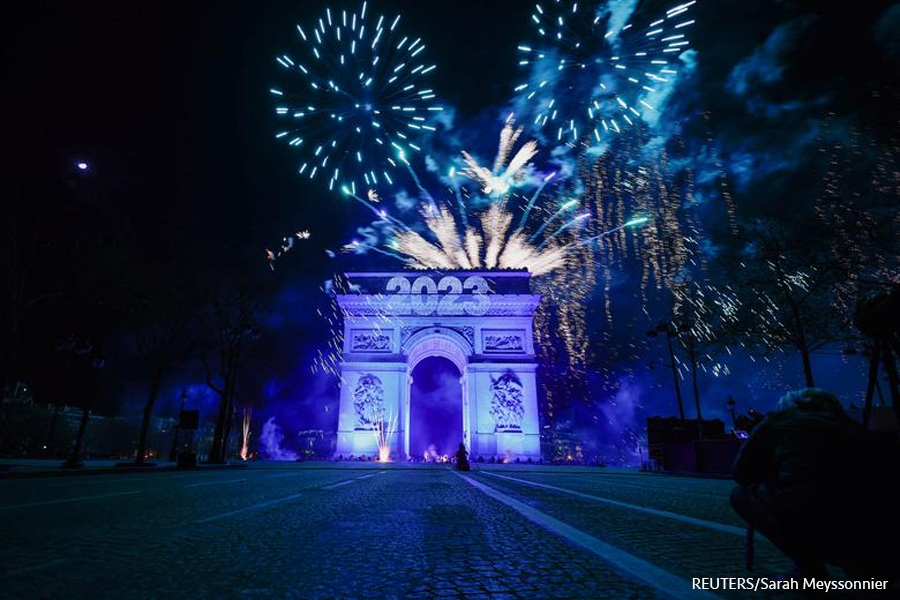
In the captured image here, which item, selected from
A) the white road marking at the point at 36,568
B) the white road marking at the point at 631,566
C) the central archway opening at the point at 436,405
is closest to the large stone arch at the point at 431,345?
the central archway opening at the point at 436,405

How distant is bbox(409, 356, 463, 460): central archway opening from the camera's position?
55875 mm

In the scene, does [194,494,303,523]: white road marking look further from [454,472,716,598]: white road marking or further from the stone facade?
the stone facade

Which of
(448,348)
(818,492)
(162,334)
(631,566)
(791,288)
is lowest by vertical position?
(631,566)

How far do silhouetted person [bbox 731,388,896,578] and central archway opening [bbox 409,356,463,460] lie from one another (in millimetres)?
53330

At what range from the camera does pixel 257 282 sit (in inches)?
1093

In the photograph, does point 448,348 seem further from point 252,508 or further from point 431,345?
point 252,508

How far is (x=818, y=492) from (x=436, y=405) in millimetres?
56566

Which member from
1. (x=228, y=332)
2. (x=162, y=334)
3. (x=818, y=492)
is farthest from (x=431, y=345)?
(x=818, y=492)

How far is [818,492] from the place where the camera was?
7.10 feet

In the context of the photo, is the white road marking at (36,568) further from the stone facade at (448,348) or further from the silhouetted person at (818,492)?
the stone facade at (448,348)

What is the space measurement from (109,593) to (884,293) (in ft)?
15.8

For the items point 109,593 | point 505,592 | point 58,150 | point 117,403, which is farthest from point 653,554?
point 117,403

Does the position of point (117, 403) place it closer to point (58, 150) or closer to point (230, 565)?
point (58, 150)

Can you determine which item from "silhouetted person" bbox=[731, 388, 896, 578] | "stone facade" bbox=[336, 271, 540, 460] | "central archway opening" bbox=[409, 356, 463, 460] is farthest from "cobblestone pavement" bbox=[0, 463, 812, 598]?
"central archway opening" bbox=[409, 356, 463, 460]
